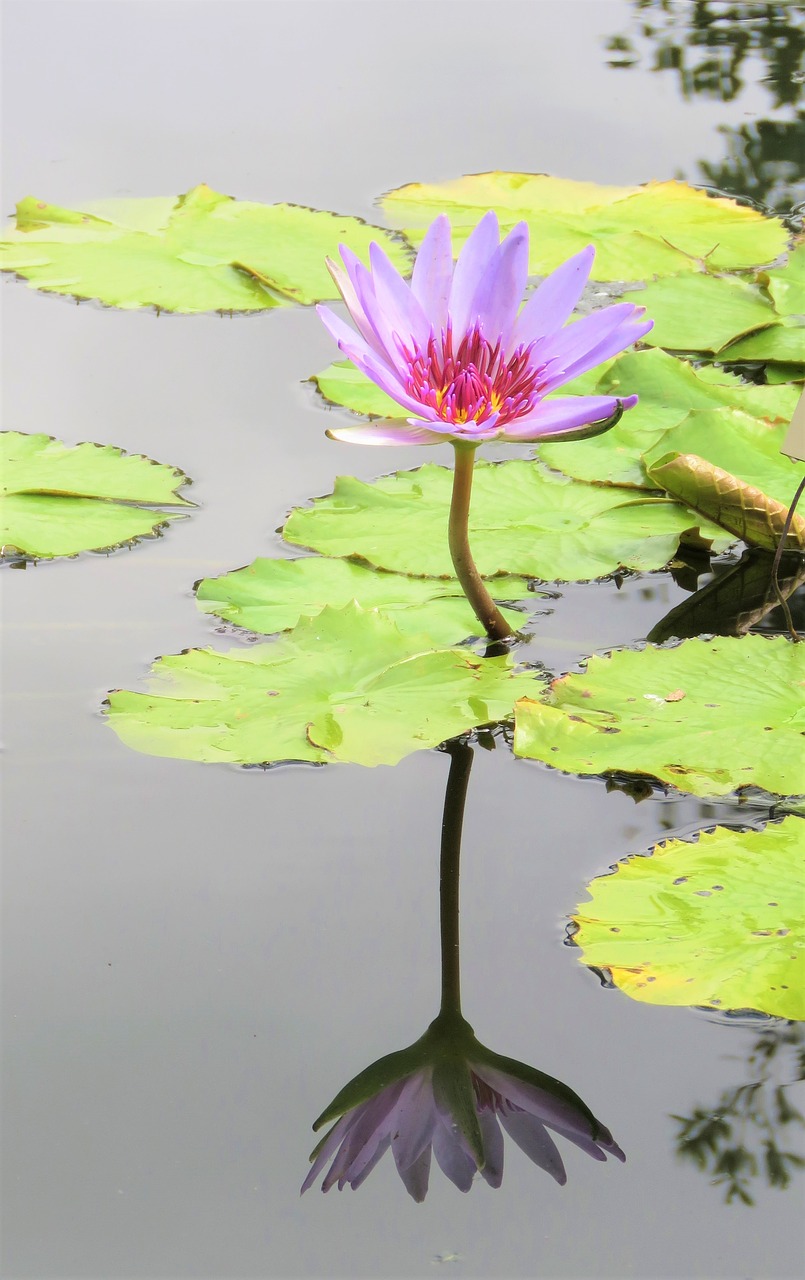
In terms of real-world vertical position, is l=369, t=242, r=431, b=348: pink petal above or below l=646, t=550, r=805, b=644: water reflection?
above

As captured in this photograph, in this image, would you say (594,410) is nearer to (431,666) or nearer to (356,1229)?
(431,666)

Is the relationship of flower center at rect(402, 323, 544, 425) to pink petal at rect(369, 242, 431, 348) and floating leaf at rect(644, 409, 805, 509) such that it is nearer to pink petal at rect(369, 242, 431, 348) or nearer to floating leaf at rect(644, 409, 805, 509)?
pink petal at rect(369, 242, 431, 348)

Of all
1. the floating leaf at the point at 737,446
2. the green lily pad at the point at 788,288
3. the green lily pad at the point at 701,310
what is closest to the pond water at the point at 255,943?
the floating leaf at the point at 737,446

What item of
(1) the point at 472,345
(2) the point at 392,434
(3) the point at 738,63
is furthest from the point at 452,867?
(3) the point at 738,63

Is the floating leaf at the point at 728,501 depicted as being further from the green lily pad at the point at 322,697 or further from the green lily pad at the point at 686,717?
the green lily pad at the point at 322,697

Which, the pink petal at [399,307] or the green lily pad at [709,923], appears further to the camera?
the pink petal at [399,307]

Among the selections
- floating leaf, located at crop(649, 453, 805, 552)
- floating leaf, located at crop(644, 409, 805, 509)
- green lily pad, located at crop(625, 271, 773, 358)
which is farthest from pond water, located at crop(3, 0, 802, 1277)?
green lily pad, located at crop(625, 271, 773, 358)

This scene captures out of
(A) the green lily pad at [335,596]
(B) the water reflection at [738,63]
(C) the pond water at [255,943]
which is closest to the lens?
(C) the pond water at [255,943]
